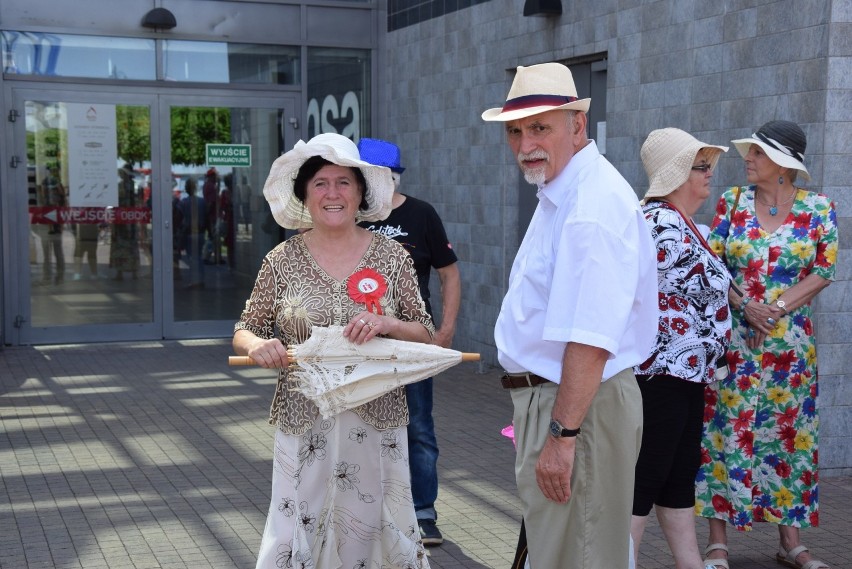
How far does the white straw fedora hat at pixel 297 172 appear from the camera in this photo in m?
4.03

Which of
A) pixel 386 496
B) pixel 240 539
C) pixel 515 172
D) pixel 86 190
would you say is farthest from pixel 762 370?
pixel 86 190

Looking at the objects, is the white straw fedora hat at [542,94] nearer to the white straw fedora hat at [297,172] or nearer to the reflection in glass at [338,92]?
the white straw fedora hat at [297,172]

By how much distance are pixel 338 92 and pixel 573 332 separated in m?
10.6

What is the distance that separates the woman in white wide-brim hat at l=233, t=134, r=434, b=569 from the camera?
13.2 feet

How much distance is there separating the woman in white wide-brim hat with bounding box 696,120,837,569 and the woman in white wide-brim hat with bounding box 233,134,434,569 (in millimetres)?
1711

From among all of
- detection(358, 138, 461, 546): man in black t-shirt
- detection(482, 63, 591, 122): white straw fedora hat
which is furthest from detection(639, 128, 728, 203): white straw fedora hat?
detection(482, 63, 591, 122): white straw fedora hat

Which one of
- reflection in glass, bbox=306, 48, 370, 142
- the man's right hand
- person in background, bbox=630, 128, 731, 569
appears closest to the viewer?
the man's right hand

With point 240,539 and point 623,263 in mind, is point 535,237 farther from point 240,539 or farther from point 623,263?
point 240,539

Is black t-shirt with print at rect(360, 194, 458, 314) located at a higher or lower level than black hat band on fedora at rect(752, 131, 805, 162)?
lower

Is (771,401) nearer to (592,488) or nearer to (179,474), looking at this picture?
(592,488)

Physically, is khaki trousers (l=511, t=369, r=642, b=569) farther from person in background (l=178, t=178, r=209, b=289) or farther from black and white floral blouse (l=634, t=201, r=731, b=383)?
person in background (l=178, t=178, r=209, b=289)

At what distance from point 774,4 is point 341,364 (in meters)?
4.39

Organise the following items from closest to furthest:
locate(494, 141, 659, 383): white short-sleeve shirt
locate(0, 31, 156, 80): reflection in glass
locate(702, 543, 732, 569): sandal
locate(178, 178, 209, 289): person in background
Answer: locate(494, 141, 659, 383): white short-sleeve shirt
locate(702, 543, 732, 569): sandal
locate(0, 31, 156, 80): reflection in glass
locate(178, 178, 209, 289): person in background

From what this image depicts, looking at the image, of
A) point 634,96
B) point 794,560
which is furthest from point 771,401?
point 634,96
